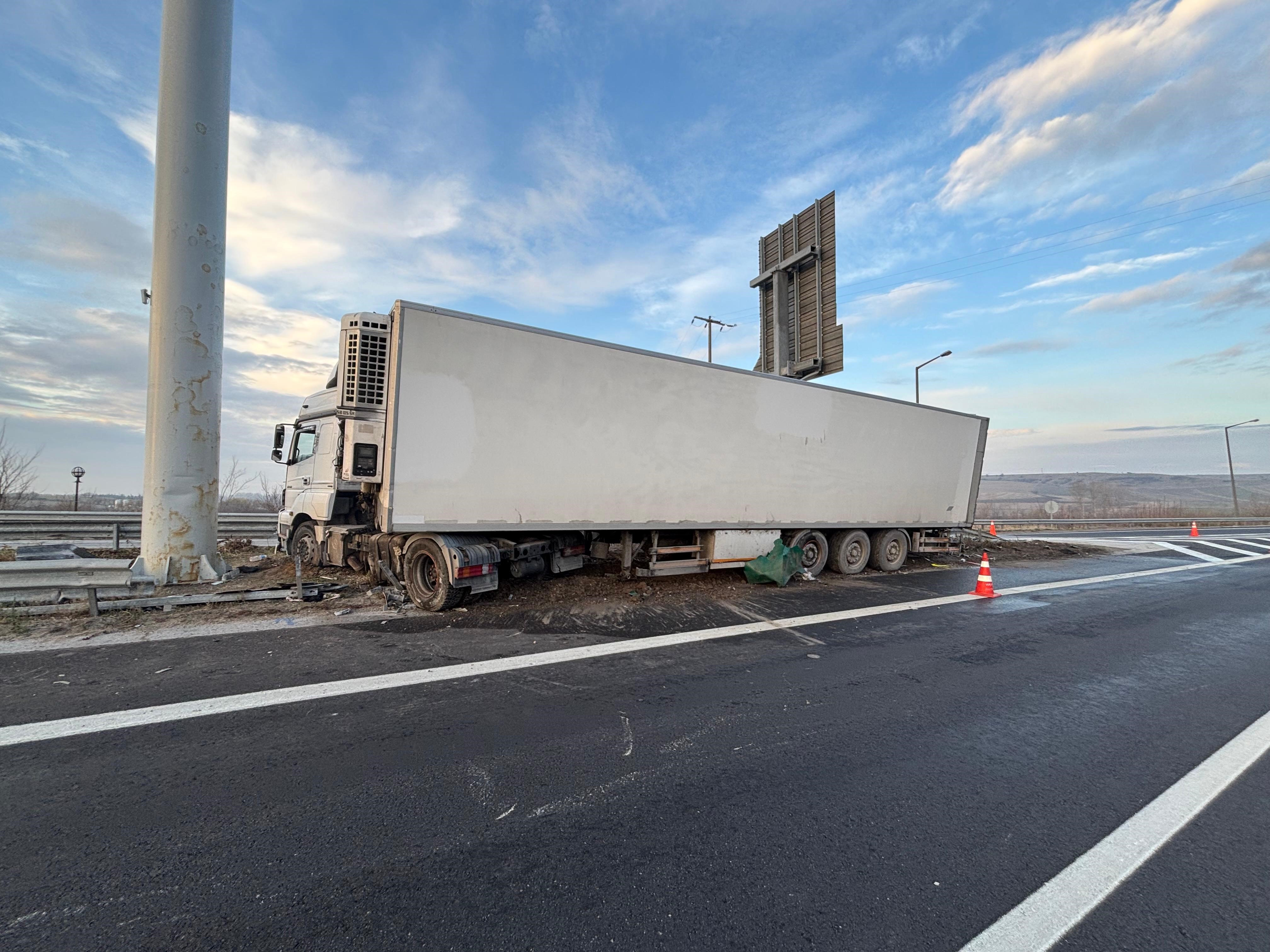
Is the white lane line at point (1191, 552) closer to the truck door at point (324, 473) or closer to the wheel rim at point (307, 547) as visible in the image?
the truck door at point (324, 473)

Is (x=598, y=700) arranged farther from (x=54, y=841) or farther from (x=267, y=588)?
(x=267, y=588)

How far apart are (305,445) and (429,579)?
139 inches

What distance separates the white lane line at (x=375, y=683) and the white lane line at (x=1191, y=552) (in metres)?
13.0

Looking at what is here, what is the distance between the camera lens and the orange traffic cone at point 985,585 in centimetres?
862

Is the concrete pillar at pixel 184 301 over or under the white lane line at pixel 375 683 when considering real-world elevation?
over

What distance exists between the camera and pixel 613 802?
2.72 metres

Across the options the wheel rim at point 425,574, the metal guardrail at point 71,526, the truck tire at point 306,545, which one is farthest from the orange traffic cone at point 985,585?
the metal guardrail at point 71,526

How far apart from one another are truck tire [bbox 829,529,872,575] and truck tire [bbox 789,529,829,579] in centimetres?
21

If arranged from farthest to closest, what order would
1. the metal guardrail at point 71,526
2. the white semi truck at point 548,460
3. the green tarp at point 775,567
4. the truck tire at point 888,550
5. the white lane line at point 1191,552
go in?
the white lane line at point 1191,552 → the truck tire at point 888,550 → the metal guardrail at point 71,526 → the green tarp at point 775,567 → the white semi truck at point 548,460

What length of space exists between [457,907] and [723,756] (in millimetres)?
1705

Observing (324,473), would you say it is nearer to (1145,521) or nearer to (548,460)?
(548,460)

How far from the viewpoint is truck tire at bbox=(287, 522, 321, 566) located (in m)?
8.60

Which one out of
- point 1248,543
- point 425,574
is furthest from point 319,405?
point 1248,543

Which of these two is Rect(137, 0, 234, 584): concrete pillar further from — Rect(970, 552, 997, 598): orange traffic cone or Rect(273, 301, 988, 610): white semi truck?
Rect(970, 552, 997, 598): orange traffic cone
